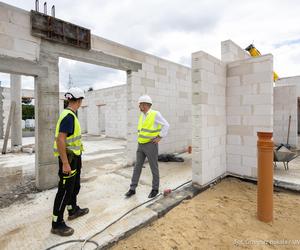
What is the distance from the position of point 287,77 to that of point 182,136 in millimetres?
10664

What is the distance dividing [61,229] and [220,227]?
1718mm

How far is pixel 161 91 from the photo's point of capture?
5.49 meters

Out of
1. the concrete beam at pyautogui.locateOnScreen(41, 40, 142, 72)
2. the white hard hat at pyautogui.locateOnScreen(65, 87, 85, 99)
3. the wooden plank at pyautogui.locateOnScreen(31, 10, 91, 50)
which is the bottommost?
the white hard hat at pyautogui.locateOnScreen(65, 87, 85, 99)

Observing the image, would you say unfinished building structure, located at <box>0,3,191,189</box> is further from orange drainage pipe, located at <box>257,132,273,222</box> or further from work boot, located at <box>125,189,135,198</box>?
orange drainage pipe, located at <box>257,132,273,222</box>

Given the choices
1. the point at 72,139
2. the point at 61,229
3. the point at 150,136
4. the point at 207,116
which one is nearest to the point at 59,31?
the point at 72,139

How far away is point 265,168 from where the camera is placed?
7.48 feet

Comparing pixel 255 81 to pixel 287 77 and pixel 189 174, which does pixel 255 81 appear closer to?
pixel 189 174

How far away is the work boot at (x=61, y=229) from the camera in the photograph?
1.95 meters

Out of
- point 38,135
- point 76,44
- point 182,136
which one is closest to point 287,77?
point 182,136

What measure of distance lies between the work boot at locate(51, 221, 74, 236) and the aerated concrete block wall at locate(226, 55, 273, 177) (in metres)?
2.98

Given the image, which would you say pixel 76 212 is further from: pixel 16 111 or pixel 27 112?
pixel 27 112

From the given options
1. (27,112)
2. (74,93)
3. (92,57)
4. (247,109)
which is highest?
(92,57)

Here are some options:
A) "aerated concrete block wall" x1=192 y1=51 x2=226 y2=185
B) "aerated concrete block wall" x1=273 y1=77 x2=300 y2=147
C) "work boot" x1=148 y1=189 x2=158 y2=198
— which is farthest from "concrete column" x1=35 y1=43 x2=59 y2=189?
"aerated concrete block wall" x1=273 y1=77 x2=300 y2=147

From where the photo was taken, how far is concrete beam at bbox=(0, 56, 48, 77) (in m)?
2.81
